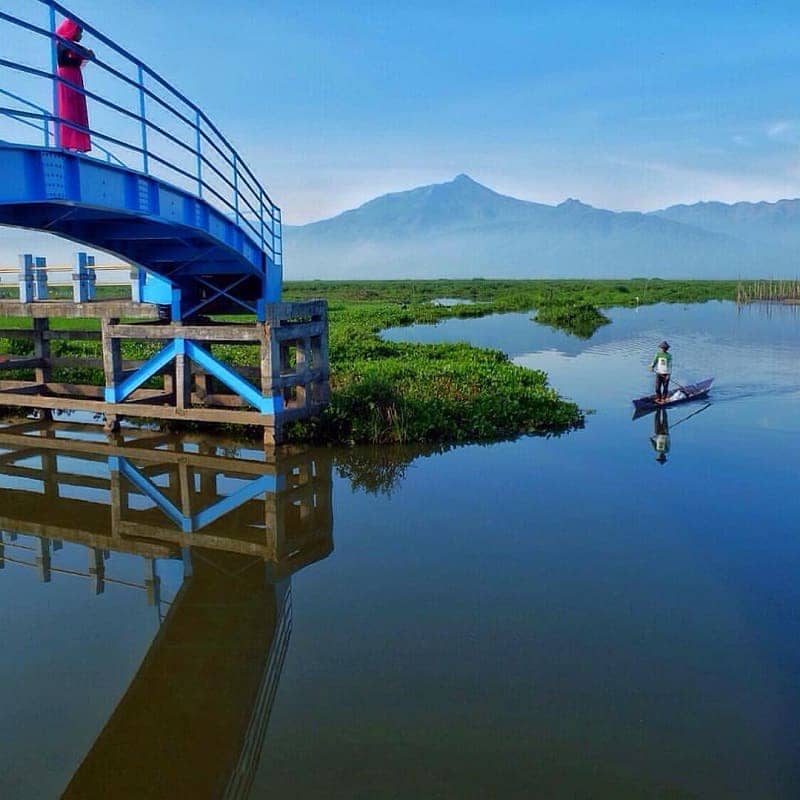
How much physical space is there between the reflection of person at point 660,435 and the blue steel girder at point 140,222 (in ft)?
23.9

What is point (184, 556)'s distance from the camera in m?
8.84

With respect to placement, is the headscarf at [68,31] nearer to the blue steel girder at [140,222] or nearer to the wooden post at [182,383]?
the blue steel girder at [140,222]

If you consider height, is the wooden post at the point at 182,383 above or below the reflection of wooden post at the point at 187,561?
above

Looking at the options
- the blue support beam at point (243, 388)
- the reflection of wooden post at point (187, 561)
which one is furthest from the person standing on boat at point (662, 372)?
the reflection of wooden post at point (187, 561)

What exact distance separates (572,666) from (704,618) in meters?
1.62

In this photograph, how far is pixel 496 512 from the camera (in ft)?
32.9

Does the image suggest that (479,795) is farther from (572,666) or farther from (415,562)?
(415,562)

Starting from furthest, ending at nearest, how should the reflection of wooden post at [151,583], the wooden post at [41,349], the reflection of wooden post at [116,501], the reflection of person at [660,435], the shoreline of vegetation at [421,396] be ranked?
the wooden post at [41,349]
the shoreline of vegetation at [421,396]
the reflection of person at [660,435]
the reflection of wooden post at [116,501]
the reflection of wooden post at [151,583]

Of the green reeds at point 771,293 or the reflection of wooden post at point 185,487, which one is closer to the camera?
the reflection of wooden post at point 185,487

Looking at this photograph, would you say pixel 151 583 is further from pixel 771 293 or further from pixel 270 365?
pixel 771 293

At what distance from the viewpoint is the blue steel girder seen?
6.96 m

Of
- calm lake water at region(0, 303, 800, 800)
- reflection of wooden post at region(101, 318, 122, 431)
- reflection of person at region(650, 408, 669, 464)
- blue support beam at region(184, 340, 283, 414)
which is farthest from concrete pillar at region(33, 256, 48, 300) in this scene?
reflection of person at region(650, 408, 669, 464)

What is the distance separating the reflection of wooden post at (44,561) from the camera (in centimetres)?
823

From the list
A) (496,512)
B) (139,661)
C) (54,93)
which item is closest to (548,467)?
(496,512)
